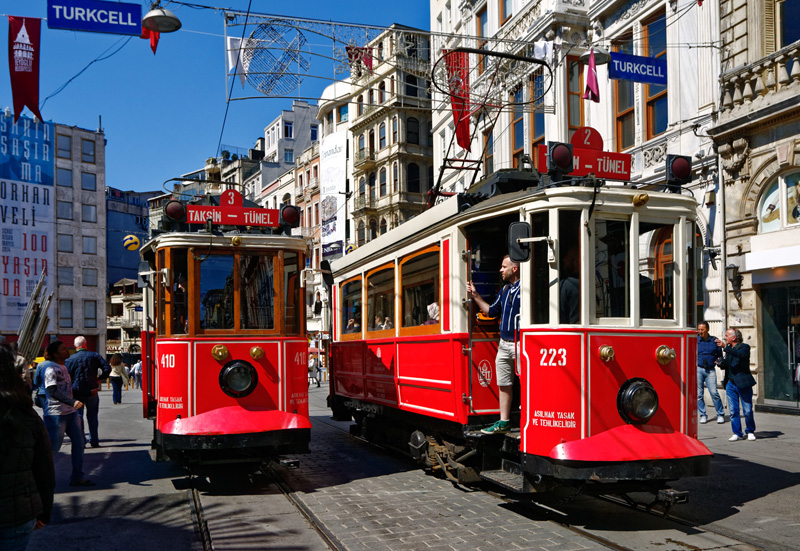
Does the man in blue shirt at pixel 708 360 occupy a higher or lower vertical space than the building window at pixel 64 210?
lower

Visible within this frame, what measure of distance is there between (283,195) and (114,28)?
56.1 m

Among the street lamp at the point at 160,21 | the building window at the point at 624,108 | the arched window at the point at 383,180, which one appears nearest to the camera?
the street lamp at the point at 160,21

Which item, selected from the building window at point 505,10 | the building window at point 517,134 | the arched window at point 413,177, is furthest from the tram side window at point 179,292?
the arched window at point 413,177

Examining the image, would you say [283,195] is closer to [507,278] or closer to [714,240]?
[714,240]

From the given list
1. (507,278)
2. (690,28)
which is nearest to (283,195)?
(690,28)

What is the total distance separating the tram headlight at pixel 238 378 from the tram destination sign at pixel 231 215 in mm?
1646

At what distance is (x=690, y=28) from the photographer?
17.7 meters

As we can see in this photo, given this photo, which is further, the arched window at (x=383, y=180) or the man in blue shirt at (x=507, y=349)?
the arched window at (x=383, y=180)

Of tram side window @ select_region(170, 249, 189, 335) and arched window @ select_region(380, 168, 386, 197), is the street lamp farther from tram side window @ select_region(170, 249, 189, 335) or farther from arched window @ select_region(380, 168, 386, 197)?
arched window @ select_region(380, 168, 386, 197)

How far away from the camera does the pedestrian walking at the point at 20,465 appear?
3.73 m

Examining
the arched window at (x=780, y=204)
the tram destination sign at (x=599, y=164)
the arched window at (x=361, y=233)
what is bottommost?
the tram destination sign at (x=599, y=164)

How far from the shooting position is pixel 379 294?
11.0 m

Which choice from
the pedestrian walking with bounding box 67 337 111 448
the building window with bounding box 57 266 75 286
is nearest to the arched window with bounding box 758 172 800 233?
the pedestrian walking with bounding box 67 337 111 448

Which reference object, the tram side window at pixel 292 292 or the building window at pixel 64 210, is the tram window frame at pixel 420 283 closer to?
the tram side window at pixel 292 292
